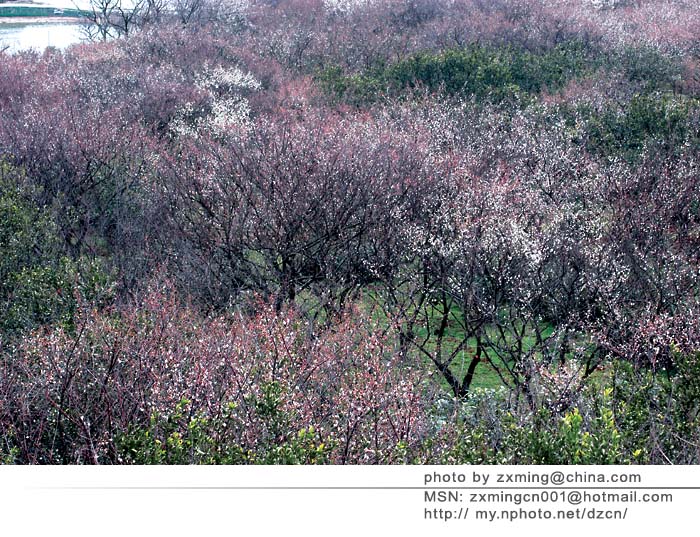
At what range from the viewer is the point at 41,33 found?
230 feet

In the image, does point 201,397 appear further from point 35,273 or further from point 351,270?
point 351,270

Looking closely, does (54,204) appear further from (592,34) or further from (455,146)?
(592,34)

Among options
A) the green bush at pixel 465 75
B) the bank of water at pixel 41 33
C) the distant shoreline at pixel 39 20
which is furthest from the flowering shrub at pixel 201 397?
the distant shoreline at pixel 39 20

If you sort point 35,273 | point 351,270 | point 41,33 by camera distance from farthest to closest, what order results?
point 41,33
point 351,270
point 35,273

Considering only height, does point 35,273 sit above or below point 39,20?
above

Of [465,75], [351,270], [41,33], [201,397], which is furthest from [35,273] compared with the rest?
[41,33]

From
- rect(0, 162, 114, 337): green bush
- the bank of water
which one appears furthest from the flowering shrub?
the bank of water

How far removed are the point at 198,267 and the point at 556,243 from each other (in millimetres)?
8234

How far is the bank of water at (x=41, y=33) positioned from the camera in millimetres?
64062

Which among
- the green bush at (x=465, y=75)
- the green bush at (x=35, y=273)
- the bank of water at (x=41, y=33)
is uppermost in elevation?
the green bush at (x=35, y=273)

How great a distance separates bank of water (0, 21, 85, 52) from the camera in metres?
64.1

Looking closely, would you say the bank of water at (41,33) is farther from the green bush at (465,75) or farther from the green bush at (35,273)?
the green bush at (35,273)

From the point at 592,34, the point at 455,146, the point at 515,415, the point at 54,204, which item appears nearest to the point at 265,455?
the point at 515,415

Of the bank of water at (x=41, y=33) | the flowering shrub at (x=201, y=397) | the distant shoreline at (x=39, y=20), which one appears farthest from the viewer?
the distant shoreline at (x=39, y=20)
